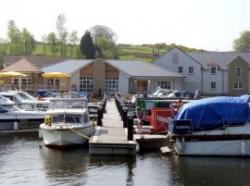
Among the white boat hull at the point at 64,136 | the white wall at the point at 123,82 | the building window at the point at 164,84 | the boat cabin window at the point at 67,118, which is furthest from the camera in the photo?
the building window at the point at 164,84

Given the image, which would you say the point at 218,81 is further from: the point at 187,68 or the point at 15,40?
the point at 15,40

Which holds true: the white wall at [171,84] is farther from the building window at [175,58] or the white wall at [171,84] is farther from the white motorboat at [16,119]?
the white motorboat at [16,119]

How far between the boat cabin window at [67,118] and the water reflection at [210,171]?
7394mm

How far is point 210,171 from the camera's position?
2894 centimetres

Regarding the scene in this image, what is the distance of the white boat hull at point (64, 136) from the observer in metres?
35.3

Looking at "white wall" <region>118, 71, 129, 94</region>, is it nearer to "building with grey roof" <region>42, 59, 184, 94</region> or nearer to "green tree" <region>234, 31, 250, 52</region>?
"building with grey roof" <region>42, 59, 184, 94</region>

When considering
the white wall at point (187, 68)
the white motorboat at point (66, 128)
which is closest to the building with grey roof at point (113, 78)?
the white wall at point (187, 68)

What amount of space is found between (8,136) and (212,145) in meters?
16.8

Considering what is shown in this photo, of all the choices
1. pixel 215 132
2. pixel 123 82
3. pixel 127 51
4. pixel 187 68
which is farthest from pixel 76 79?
pixel 127 51

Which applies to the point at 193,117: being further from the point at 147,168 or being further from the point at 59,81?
the point at 59,81

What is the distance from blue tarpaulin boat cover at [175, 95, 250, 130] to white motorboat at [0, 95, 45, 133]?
639 inches

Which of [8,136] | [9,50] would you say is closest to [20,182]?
[8,136]

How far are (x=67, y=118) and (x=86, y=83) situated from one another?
51414 millimetres

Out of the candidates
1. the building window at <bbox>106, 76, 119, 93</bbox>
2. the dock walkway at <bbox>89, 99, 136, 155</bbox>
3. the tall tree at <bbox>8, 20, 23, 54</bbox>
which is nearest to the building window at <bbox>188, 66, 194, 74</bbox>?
the building window at <bbox>106, 76, 119, 93</bbox>
